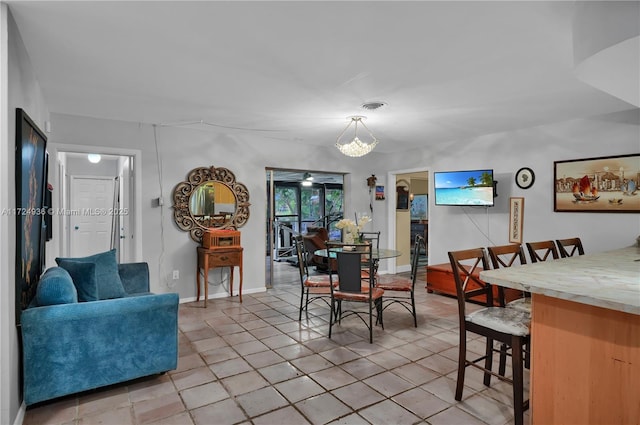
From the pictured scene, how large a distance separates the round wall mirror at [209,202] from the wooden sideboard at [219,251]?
0.25 meters

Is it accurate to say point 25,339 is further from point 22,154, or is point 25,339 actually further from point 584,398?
point 584,398

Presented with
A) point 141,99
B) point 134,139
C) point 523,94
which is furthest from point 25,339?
point 523,94

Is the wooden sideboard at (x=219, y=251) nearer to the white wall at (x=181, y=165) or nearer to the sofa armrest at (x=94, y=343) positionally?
the white wall at (x=181, y=165)

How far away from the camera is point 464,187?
4.96m

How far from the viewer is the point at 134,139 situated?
4281 millimetres

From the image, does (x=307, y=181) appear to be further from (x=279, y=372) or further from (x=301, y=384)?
(x=301, y=384)

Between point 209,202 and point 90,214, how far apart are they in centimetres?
347

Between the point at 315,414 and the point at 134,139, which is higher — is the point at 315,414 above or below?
below

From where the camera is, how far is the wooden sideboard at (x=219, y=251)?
174 inches

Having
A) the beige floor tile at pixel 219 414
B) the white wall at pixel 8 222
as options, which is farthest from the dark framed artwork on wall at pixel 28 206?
the beige floor tile at pixel 219 414

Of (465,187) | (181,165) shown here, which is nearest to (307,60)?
(181,165)

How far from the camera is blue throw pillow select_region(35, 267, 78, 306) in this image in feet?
7.17

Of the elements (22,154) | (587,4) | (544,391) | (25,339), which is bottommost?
(544,391)

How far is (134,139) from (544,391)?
4.59 m
